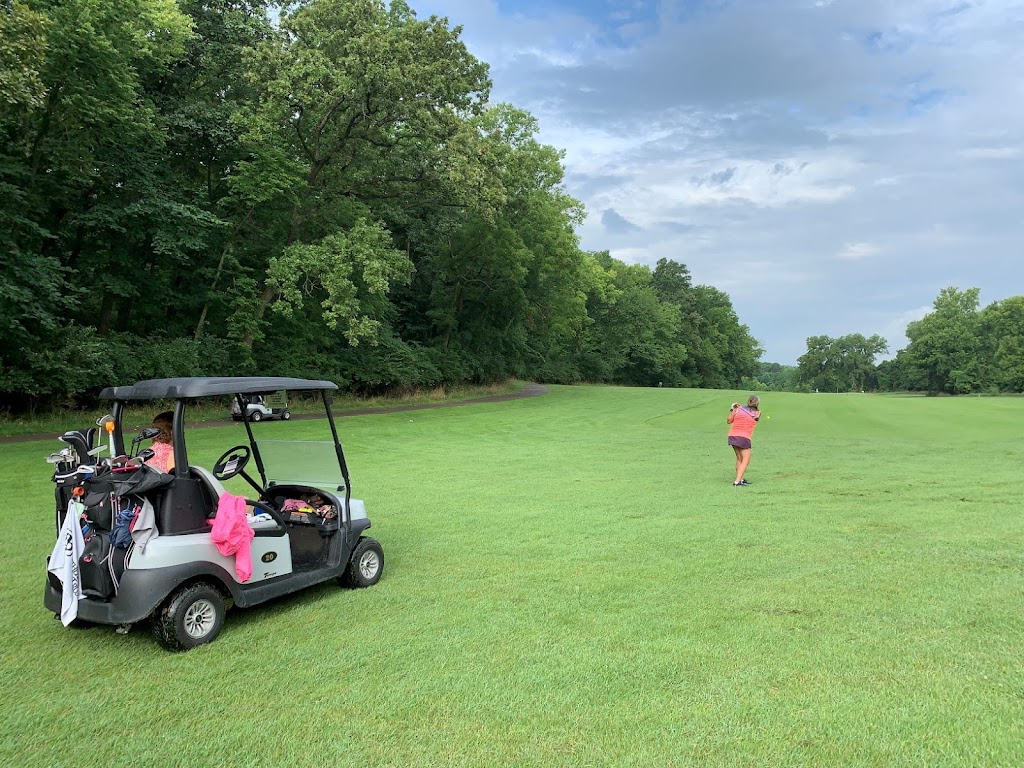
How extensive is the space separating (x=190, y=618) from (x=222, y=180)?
81.9 feet

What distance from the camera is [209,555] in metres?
4.54

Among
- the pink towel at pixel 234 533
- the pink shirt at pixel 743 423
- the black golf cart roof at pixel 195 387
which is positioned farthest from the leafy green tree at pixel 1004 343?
the pink towel at pixel 234 533

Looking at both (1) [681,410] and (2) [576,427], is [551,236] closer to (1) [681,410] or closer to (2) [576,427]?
(1) [681,410]

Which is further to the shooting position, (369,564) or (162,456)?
(369,564)

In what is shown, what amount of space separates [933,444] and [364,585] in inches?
700

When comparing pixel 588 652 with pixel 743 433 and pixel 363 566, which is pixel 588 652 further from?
pixel 743 433

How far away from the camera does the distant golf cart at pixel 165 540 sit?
4.28 metres

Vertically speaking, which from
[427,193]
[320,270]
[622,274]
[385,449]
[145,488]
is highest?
[622,274]

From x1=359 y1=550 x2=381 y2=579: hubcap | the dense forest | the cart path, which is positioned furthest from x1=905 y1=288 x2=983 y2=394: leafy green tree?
x1=359 y1=550 x2=381 y2=579: hubcap

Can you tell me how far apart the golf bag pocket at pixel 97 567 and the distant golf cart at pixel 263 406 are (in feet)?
4.74

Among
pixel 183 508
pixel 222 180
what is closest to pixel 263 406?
pixel 183 508

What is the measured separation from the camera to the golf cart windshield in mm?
5875

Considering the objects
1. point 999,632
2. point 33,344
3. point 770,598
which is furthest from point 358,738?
point 33,344

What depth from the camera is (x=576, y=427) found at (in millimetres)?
24734
